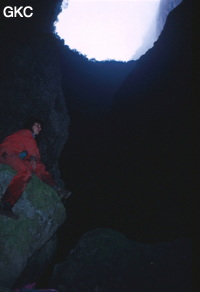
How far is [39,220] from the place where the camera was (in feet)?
20.9

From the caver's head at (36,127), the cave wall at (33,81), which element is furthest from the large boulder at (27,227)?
the cave wall at (33,81)

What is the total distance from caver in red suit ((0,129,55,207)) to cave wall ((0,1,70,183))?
599 centimetres

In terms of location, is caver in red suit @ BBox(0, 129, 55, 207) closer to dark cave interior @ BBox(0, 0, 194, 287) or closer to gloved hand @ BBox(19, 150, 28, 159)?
gloved hand @ BBox(19, 150, 28, 159)

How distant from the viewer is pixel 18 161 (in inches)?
223

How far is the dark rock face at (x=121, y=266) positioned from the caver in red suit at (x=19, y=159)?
3.45m

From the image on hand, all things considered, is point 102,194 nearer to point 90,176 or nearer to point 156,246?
point 90,176

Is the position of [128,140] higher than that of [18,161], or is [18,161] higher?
[18,161]

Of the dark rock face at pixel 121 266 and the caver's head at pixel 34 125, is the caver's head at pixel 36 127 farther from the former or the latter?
the dark rock face at pixel 121 266

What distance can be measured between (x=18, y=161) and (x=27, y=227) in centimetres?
176

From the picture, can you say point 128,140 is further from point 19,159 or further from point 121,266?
point 19,159

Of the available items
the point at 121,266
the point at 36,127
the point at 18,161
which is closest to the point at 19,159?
the point at 18,161

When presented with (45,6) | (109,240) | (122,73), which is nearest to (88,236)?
(109,240)

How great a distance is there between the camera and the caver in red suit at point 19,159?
5.43m

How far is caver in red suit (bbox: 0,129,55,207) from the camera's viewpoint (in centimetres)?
543
